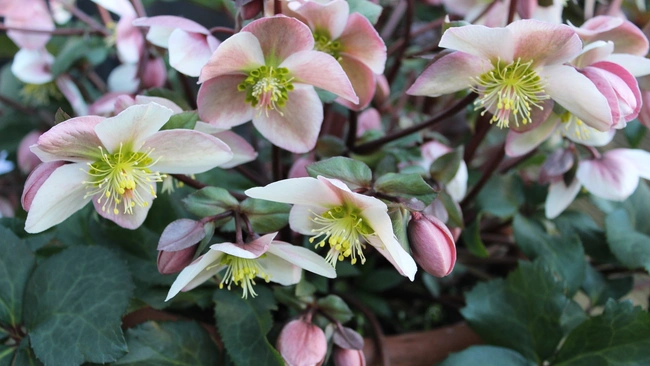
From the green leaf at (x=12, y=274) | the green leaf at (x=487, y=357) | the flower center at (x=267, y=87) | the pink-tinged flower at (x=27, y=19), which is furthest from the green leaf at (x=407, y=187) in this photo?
the pink-tinged flower at (x=27, y=19)

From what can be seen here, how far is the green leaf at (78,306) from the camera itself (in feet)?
1.56

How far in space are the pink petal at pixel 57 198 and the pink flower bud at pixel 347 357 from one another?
25cm

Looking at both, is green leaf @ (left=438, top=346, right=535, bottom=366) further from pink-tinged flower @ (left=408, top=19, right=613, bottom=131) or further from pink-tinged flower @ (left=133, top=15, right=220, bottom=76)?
pink-tinged flower @ (left=133, top=15, right=220, bottom=76)

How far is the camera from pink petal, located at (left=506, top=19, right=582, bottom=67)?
0.41 metres

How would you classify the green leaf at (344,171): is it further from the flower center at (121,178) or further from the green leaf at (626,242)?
the green leaf at (626,242)

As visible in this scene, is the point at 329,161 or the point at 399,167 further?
the point at 399,167

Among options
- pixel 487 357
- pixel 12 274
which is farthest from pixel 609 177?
pixel 12 274

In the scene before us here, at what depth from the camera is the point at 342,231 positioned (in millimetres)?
443

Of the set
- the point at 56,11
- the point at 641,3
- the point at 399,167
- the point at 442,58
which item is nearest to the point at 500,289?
the point at 399,167

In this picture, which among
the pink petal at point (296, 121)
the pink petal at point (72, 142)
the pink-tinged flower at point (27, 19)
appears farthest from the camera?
the pink-tinged flower at point (27, 19)

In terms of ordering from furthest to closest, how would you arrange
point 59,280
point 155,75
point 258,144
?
point 258,144, point 155,75, point 59,280

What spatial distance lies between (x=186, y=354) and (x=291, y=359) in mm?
125

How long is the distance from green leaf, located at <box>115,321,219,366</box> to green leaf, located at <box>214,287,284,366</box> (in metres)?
0.03

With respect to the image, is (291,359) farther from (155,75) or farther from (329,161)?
(155,75)
